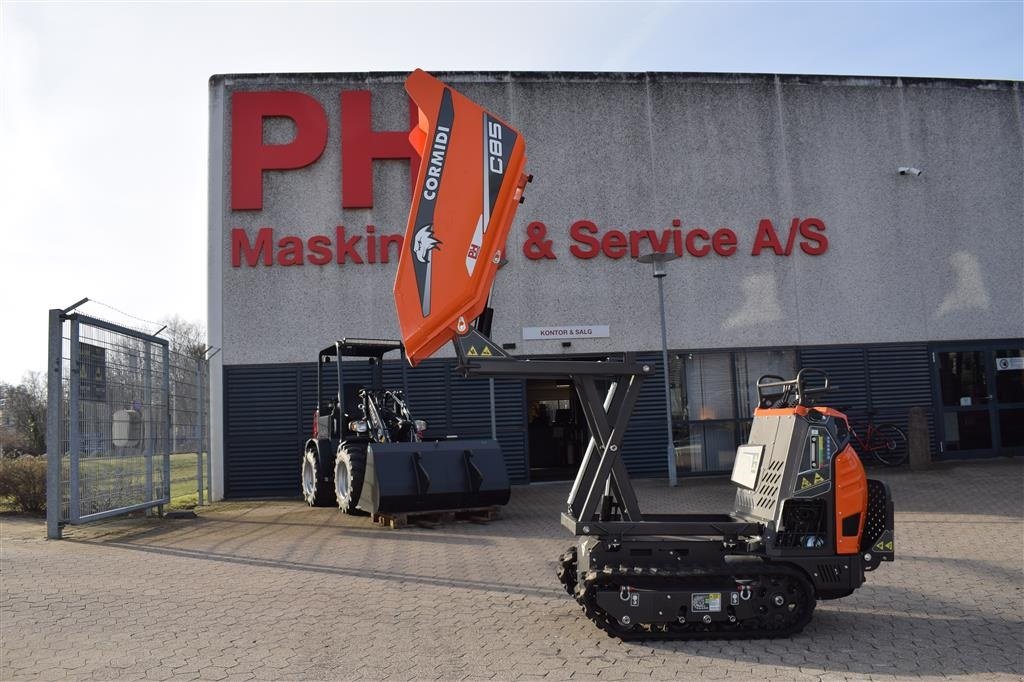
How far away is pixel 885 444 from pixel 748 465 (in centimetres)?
1141

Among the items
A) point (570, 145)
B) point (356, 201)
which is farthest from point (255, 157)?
point (570, 145)

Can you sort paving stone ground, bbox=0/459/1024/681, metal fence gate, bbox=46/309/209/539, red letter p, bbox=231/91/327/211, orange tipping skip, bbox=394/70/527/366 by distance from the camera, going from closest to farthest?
paving stone ground, bbox=0/459/1024/681 < orange tipping skip, bbox=394/70/527/366 < metal fence gate, bbox=46/309/209/539 < red letter p, bbox=231/91/327/211

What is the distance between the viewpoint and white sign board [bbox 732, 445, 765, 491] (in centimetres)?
561

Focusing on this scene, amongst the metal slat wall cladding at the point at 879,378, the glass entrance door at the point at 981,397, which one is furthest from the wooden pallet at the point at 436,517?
the glass entrance door at the point at 981,397

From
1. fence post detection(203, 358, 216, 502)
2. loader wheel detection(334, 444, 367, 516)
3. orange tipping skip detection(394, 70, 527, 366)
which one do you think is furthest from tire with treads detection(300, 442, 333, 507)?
orange tipping skip detection(394, 70, 527, 366)

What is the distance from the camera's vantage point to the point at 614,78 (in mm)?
16406

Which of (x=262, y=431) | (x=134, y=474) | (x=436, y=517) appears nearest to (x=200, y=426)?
(x=262, y=431)

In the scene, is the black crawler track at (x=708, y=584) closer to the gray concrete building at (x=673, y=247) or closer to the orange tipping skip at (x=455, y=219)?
the orange tipping skip at (x=455, y=219)

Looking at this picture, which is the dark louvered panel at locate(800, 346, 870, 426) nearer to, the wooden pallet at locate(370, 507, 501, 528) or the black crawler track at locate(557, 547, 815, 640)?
the wooden pallet at locate(370, 507, 501, 528)

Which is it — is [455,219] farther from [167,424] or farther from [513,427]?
[513,427]

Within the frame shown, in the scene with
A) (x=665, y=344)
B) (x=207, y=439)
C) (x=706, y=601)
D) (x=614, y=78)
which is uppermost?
(x=614, y=78)

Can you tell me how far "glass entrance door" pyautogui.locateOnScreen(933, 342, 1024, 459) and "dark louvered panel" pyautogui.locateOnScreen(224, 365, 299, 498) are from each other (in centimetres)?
1281

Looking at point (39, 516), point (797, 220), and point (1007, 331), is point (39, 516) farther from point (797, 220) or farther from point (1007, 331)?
point (1007, 331)

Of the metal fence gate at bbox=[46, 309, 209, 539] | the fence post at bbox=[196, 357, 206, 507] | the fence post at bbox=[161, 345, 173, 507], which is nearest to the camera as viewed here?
the metal fence gate at bbox=[46, 309, 209, 539]
